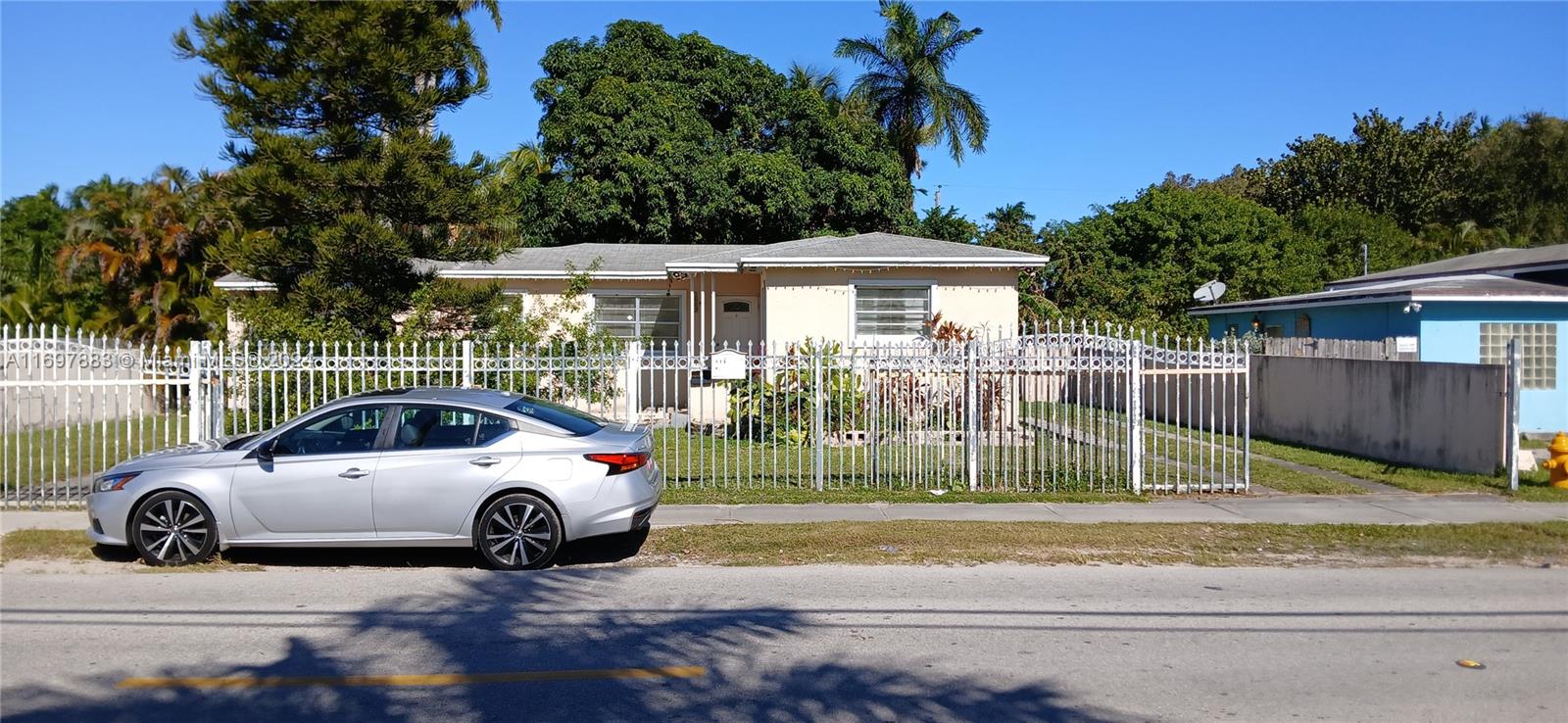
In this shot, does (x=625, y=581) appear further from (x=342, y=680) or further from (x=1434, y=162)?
(x=1434, y=162)

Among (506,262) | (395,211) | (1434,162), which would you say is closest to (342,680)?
(395,211)

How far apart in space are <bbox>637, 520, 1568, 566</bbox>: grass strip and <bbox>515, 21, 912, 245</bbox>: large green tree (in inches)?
771

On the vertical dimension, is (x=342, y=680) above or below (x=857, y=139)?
below

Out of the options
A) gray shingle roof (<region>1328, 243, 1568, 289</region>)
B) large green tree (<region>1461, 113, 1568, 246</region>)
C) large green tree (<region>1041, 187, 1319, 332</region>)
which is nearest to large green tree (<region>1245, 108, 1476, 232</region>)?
large green tree (<region>1461, 113, 1568, 246</region>)

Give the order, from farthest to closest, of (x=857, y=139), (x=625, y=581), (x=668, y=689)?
(x=857, y=139), (x=625, y=581), (x=668, y=689)

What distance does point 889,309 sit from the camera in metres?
18.8

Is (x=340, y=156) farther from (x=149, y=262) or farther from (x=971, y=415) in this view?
(x=149, y=262)

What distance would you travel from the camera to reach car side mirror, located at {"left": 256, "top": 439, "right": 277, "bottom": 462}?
28.5 feet

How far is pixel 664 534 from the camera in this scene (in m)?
10.1

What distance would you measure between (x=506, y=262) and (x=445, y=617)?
1466cm

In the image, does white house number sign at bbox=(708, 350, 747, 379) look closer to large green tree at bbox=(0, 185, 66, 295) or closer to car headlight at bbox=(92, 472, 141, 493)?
car headlight at bbox=(92, 472, 141, 493)

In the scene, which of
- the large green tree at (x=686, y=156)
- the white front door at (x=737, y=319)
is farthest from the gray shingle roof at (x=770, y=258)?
the large green tree at (x=686, y=156)

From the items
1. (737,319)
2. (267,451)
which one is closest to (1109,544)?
(267,451)

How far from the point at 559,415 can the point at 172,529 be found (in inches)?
127
